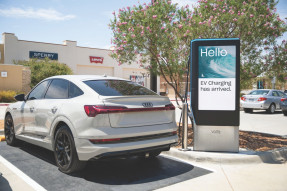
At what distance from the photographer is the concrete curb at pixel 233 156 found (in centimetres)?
513

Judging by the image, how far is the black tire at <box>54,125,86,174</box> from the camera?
4.16 m

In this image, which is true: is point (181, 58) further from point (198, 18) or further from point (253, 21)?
point (253, 21)

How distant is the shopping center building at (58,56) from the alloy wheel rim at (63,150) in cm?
2446

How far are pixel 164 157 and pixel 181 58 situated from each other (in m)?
3.14

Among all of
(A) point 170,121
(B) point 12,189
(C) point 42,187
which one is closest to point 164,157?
(A) point 170,121

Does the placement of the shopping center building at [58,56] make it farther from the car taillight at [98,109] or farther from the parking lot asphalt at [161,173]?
the car taillight at [98,109]

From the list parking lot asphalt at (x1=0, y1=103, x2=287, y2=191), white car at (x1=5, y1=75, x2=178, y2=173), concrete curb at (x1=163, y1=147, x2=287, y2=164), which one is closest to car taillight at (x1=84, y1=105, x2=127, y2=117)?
white car at (x1=5, y1=75, x2=178, y2=173)

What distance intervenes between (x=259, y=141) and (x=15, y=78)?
25.7 meters

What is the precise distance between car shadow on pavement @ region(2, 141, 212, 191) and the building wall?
23777mm

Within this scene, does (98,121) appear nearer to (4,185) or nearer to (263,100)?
(4,185)

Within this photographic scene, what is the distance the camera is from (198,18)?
21.9 feet

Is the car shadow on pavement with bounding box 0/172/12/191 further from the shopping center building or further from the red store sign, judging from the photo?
the red store sign

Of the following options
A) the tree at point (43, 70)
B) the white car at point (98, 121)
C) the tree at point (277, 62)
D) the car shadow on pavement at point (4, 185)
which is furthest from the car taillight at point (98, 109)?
the tree at point (43, 70)

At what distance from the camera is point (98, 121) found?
155 inches
